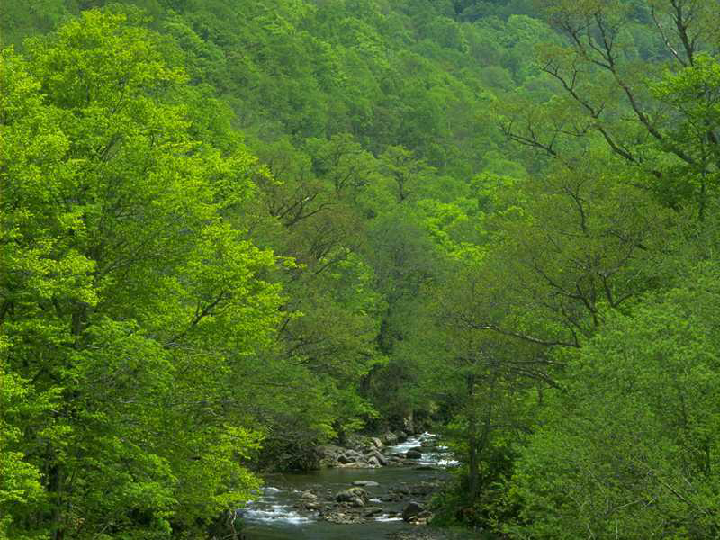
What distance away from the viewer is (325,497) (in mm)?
33781

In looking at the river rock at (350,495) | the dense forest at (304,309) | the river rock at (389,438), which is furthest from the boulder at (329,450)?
the river rock at (350,495)

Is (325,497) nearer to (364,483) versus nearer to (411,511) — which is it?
(364,483)

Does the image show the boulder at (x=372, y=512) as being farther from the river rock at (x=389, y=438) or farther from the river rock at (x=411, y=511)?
the river rock at (x=389, y=438)

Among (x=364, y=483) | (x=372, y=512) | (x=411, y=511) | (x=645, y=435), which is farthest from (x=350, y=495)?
(x=645, y=435)

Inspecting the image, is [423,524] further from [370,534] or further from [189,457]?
[189,457]

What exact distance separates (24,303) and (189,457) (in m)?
5.70

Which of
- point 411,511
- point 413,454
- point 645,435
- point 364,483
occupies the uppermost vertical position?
point 645,435

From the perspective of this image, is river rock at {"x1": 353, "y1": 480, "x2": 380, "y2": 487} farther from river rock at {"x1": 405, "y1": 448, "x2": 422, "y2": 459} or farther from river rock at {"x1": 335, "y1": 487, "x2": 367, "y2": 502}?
river rock at {"x1": 405, "y1": 448, "x2": 422, "y2": 459}

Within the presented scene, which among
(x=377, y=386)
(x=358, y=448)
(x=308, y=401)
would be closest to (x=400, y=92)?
(x=377, y=386)

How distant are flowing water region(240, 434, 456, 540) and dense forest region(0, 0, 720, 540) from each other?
54.4 inches

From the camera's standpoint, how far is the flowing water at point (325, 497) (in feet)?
92.7

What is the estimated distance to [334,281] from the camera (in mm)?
47062

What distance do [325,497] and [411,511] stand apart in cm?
440

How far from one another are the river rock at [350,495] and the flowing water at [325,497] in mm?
341
